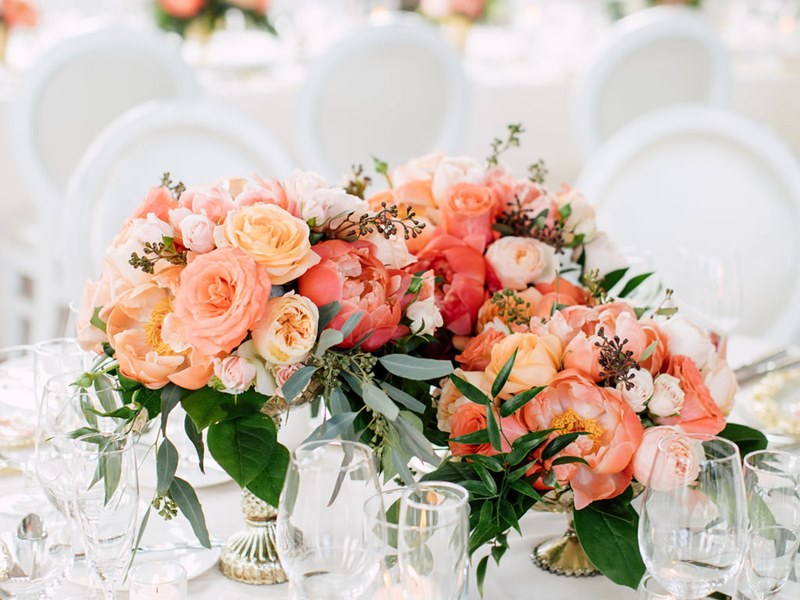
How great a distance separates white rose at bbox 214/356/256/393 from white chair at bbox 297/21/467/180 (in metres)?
2.01

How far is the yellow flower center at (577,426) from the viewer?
987mm

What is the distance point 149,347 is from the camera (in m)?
0.98

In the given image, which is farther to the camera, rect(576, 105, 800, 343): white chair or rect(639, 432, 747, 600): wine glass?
rect(576, 105, 800, 343): white chair

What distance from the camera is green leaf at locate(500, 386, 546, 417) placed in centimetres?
98

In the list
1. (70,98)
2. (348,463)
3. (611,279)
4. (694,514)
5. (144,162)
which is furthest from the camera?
(70,98)

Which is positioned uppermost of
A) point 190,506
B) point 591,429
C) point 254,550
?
point 591,429

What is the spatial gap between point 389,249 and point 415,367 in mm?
124

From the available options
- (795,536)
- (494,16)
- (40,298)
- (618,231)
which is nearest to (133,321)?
(795,536)

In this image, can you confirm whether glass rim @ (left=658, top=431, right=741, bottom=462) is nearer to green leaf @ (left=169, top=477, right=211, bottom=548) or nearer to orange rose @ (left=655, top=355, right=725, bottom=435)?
orange rose @ (left=655, top=355, right=725, bottom=435)

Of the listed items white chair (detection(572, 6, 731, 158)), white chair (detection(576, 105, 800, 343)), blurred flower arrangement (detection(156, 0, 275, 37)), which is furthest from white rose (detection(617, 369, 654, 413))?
blurred flower arrangement (detection(156, 0, 275, 37))

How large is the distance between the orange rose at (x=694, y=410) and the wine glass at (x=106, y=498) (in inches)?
19.0

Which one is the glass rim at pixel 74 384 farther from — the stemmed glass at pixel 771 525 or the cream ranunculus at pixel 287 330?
the stemmed glass at pixel 771 525

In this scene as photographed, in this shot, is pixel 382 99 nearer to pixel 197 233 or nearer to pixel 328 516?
pixel 197 233

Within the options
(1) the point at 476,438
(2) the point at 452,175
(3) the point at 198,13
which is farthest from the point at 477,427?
(3) the point at 198,13
